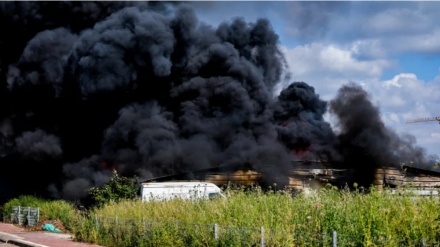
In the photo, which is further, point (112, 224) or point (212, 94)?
point (212, 94)

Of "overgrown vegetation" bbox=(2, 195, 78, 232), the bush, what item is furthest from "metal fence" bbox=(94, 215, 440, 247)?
the bush

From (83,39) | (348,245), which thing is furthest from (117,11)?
(348,245)

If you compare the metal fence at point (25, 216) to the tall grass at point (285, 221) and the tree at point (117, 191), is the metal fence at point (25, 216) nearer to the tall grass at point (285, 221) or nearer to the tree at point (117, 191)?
the tree at point (117, 191)

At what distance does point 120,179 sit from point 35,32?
46.8ft

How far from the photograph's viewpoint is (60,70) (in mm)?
32469

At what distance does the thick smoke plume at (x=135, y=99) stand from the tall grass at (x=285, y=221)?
11225mm

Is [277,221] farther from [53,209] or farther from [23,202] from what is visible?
[23,202]

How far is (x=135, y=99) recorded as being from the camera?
102 feet

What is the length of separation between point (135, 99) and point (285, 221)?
2102 centimetres

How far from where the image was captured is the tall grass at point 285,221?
29.8 feet

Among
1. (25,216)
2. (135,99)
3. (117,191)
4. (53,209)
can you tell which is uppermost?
(135,99)

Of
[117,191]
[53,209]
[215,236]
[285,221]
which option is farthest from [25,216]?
[285,221]

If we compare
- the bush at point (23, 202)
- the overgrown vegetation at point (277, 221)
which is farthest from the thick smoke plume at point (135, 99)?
the overgrown vegetation at point (277, 221)

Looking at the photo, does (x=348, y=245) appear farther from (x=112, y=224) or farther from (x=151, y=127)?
(x=151, y=127)
